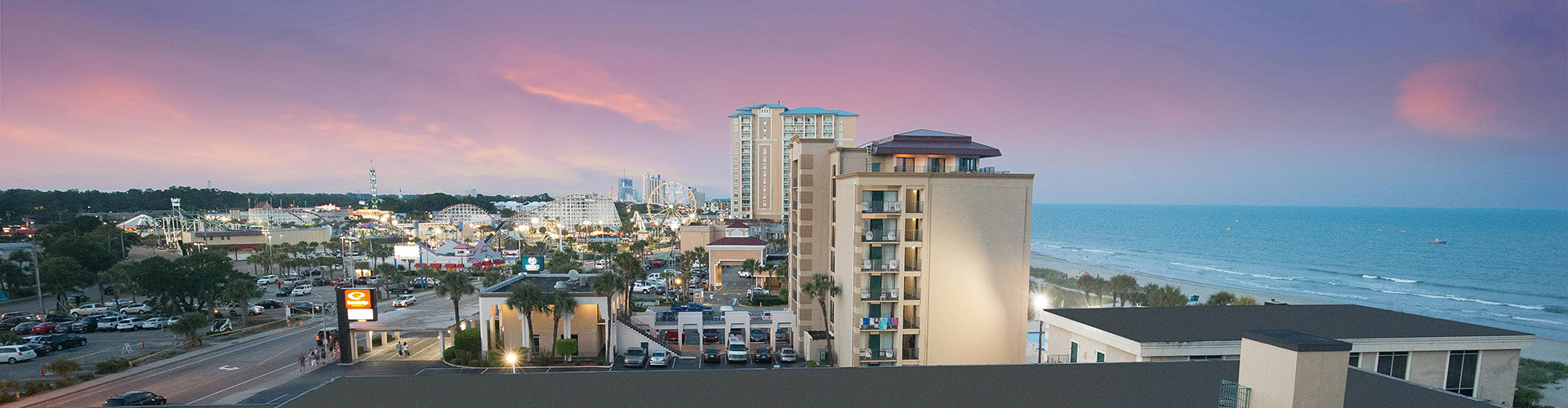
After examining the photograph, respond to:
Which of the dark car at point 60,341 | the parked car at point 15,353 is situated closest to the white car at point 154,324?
the dark car at point 60,341

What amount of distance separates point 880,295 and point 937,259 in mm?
3646

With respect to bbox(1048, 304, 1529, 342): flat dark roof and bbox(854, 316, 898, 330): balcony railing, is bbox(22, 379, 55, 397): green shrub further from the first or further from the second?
bbox(1048, 304, 1529, 342): flat dark roof

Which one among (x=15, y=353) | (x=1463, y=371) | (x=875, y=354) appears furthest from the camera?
(x=15, y=353)

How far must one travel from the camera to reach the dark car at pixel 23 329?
39.8 meters

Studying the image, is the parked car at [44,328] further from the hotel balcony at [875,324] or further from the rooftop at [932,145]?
the rooftop at [932,145]

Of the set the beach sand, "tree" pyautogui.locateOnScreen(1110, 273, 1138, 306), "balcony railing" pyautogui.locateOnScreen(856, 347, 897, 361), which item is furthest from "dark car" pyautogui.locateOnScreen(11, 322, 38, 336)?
"tree" pyautogui.locateOnScreen(1110, 273, 1138, 306)

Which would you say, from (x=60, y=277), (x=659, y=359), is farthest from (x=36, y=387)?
(x=60, y=277)

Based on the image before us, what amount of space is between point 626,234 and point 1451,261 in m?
173

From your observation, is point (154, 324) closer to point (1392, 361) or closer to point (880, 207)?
point (880, 207)

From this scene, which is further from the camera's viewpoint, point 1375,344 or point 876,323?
point 876,323

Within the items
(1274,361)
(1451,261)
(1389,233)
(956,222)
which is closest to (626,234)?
(956,222)

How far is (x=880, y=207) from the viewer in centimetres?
2947

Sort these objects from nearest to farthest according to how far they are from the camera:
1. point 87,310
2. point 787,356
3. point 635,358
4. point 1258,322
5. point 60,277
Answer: point 1258,322, point 635,358, point 787,356, point 87,310, point 60,277

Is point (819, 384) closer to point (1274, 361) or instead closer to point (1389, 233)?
point (1274, 361)
